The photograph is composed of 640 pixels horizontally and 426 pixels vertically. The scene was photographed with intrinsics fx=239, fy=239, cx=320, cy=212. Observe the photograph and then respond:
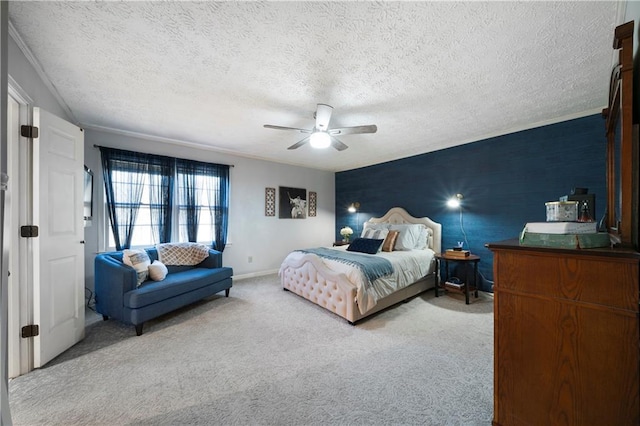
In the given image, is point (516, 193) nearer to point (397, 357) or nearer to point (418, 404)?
point (397, 357)

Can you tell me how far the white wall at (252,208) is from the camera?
3.49 m

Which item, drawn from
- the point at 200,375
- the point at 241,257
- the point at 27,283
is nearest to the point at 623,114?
the point at 200,375

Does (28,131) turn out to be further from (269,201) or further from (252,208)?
(269,201)

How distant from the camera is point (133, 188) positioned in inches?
145

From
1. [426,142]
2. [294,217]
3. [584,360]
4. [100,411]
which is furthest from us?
[294,217]

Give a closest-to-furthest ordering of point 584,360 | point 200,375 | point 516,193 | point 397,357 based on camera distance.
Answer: point 584,360, point 200,375, point 397,357, point 516,193

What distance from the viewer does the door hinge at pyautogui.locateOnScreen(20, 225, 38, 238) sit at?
193 centimetres

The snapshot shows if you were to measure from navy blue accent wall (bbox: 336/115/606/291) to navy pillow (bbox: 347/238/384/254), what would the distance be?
130 cm

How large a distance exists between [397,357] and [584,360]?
138 cm

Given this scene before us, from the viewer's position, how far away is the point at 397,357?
218 cm

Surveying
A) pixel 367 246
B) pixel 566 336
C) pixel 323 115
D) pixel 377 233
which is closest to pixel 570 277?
pixel 566 336

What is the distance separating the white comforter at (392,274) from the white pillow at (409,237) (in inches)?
6.3

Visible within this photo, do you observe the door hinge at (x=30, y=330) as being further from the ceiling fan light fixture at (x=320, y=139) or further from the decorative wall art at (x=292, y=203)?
the decorative wall art at (x=292, y=203)

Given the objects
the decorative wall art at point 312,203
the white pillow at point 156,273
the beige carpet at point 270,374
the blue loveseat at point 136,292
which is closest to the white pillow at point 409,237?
the beige carpet at point 270,374
